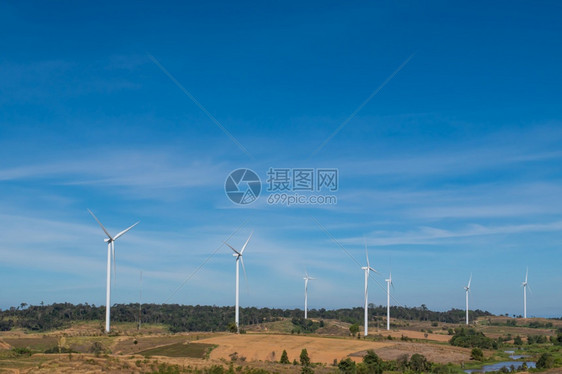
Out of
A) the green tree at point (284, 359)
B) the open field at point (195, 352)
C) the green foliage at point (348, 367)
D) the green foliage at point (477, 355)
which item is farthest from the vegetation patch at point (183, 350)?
the green foliage at point (477, 355)

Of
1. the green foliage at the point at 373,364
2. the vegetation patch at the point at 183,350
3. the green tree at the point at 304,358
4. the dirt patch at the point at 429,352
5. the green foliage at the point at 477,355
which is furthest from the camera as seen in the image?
the green foliage at the point at 477,355

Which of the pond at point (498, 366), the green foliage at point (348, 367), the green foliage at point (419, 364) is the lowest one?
the pond at point (498, 366)

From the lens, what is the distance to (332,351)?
117 meters

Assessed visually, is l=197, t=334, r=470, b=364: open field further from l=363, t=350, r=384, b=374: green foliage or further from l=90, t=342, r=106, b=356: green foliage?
l=90, t=342, r=106, b=356: green foliage

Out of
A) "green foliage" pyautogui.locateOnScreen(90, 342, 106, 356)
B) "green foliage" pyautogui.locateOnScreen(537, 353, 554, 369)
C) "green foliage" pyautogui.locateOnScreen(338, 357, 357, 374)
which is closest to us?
"green foliage" pyautogui.locateOnScreen(338, 357, 357, 374)

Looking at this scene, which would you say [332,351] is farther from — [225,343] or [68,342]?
[68,342]

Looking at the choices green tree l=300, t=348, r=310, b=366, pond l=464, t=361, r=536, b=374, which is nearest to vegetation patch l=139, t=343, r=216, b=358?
green tree l=300, t=348, r=310, b=366

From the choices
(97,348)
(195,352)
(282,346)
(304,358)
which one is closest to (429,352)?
(282,346)

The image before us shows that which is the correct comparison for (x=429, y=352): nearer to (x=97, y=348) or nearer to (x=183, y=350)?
(x=183, y=350)

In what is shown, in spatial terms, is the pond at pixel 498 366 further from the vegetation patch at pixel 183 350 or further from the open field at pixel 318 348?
the vegetation patch at pixel 183 350

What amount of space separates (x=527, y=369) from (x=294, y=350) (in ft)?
136

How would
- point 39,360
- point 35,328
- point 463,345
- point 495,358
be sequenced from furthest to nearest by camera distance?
point 35,328, point 463,345, point 495,358, point 39,360

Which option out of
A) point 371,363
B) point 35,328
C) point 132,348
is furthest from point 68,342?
point 35,328

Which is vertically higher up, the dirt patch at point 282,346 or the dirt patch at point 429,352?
the dirt patch at point 282,346
